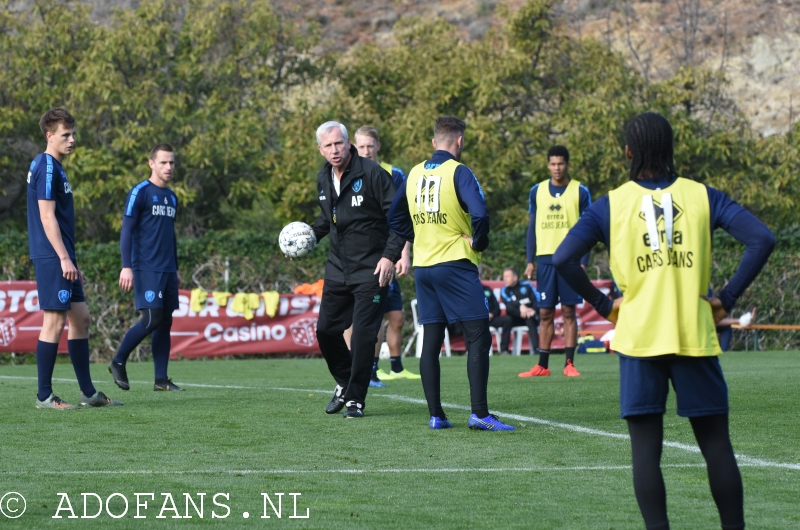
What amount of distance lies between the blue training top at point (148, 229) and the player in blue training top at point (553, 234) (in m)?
3.78

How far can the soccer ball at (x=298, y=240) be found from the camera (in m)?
8.65

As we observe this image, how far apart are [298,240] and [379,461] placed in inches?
126

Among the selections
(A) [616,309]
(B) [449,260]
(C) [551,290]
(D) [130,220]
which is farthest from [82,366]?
(A) [616,309]

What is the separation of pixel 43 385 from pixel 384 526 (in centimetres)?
507

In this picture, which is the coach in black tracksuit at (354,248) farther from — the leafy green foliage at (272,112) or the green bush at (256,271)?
the leafy green foliage at (272,112)

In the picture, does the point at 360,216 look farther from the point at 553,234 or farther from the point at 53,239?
the point at 553,234

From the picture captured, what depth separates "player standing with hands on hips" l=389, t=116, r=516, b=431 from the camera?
703cm

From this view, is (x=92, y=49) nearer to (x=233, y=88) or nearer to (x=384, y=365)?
(x=233, y=88)

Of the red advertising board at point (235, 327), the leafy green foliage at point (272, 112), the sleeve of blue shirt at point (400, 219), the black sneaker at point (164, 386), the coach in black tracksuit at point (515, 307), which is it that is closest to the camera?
the sleeve of blue shirt at point (400, 219)

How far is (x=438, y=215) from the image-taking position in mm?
7090

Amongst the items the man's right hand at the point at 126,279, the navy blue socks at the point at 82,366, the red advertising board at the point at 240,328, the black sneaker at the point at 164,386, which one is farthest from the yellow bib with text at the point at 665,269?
the red advertising board at the point at 240,328

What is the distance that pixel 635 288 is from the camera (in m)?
3.97

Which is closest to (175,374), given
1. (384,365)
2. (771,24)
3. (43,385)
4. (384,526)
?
(384,365)

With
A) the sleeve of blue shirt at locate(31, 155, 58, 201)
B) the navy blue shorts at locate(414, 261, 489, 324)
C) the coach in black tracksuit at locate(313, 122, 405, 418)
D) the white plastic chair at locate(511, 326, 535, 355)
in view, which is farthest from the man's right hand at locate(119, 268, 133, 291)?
the white plastic chair at locate(511, 326, 535, 355)
